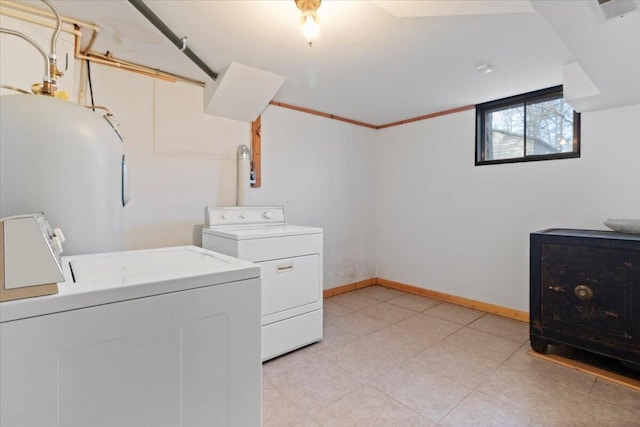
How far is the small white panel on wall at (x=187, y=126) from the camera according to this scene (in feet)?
7.87

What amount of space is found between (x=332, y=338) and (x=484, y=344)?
45.6 inches

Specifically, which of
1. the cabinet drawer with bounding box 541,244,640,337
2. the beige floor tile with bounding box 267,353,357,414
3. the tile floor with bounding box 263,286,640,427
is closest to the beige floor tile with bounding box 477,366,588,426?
the tile floor with bounding box 263,286,640,427

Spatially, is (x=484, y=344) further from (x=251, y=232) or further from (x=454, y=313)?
(x=251, y=232)

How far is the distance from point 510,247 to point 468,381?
1546 mm

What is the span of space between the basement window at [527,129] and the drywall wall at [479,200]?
0.26 feet

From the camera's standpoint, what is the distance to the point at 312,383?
6.07ft

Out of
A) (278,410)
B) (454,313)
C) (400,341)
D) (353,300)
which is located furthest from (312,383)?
(454,313)

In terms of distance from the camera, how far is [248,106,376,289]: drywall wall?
3109mm

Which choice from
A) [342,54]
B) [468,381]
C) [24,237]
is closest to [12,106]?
[24,237]

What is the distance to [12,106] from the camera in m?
1.12

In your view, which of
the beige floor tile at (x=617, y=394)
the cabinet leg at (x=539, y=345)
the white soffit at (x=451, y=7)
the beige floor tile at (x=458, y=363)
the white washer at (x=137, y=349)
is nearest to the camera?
the white washer at (x=137, y=349)

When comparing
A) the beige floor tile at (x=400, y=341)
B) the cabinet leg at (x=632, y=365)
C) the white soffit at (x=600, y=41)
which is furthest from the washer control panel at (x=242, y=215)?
the cabinet leg at (x=632, y=365)

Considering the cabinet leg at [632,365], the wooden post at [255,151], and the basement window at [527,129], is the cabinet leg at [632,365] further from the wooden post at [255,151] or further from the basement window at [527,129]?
the wooden post at [255,151]

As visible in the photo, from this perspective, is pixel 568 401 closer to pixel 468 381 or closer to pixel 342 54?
pixel 468 381
